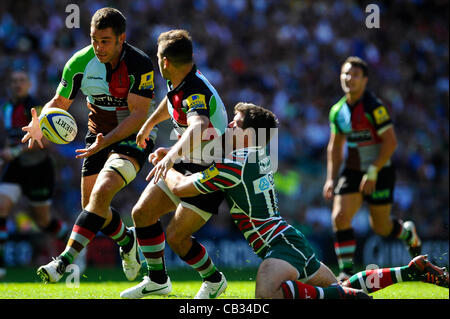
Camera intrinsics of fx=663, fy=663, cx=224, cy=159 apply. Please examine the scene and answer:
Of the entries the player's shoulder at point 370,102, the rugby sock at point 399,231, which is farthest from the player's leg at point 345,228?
the player's shoulder at point 370,102

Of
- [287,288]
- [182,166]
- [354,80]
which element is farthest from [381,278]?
[354,80]

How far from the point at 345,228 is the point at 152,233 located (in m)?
3.21

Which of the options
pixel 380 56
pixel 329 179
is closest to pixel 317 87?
pixel 380 56

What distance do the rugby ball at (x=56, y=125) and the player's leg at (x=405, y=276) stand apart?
104 inches

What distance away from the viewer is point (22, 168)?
921 cm

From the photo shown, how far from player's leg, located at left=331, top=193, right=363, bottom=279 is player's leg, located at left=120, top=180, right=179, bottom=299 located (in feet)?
9.66

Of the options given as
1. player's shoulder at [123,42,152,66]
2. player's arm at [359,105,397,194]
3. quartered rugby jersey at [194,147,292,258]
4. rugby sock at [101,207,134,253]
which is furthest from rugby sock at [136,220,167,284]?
player's arm at [359,105,397,194]

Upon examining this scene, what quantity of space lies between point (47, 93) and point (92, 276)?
4.77 metres

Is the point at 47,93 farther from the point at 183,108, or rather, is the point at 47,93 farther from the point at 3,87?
the point at 183,108

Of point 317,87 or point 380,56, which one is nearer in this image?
point 317,87

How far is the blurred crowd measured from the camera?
13.3 meters

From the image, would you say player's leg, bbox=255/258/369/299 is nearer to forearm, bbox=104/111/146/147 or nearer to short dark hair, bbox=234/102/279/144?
short dark hair, bbox=234/102/279/144

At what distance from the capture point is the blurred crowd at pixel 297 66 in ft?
43.5

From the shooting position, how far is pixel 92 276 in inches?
376
